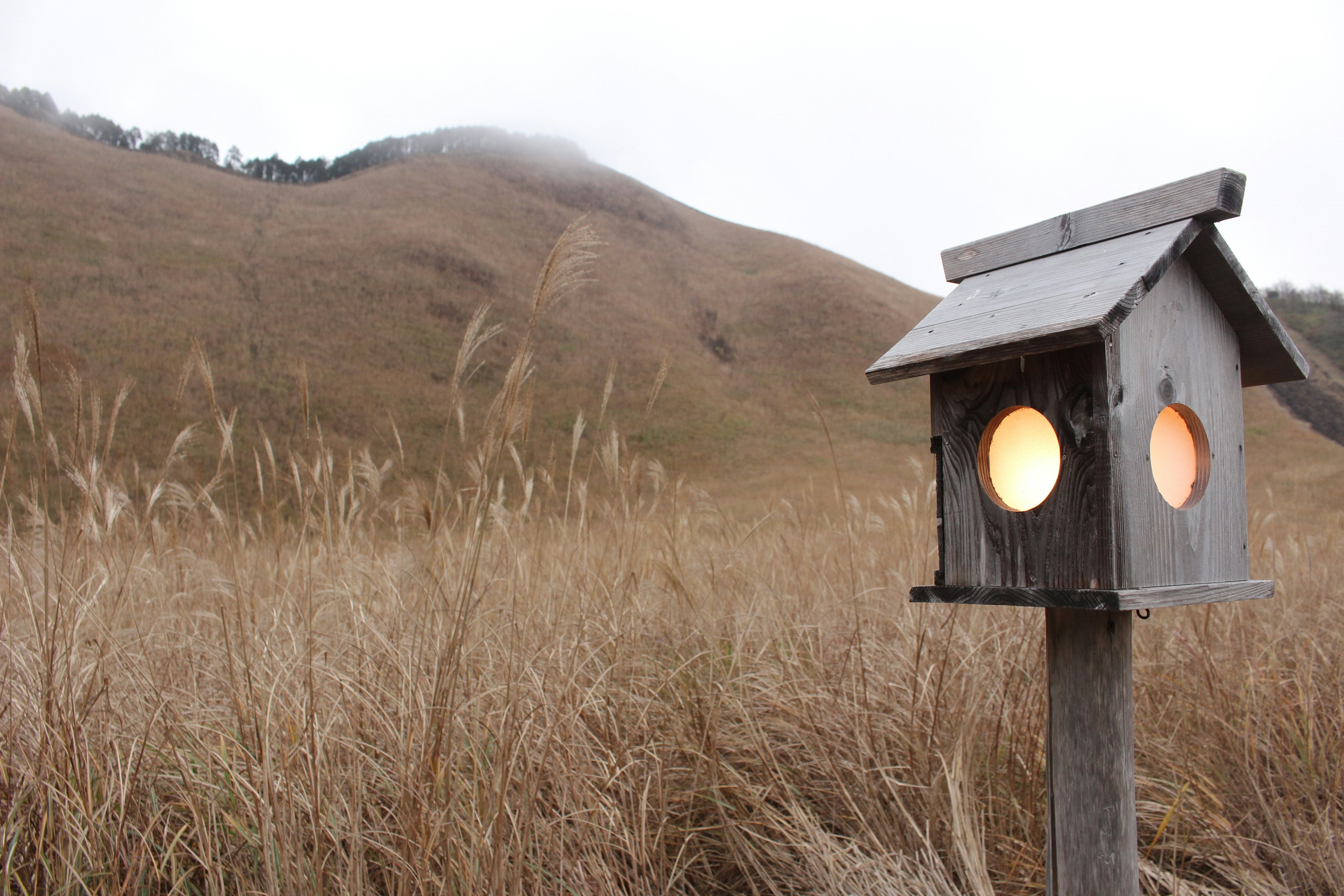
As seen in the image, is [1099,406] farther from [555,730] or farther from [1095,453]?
[555,730]

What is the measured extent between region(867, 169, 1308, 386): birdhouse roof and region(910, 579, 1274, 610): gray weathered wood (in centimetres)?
38

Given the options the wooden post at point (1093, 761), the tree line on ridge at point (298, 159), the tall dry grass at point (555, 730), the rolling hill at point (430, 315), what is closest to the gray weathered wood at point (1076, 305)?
the wooden post at point (1093, 761)

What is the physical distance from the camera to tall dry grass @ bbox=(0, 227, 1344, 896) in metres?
1.40

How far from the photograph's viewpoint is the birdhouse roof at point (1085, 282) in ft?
3.76

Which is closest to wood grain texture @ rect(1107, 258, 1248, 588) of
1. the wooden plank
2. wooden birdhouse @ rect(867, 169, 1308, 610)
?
wooden birdhouse @ rect(867, 169, 1308, 610)

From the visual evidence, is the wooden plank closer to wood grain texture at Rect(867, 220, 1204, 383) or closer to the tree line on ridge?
wood grain texture at Rect(867, 220, 1204, 383)

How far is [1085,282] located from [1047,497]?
37 cm

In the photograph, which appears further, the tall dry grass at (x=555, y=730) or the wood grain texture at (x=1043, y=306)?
the tall dry grass at (x=555, y=730)

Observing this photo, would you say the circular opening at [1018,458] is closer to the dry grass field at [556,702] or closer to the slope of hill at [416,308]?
the dry grass field at [556,702]

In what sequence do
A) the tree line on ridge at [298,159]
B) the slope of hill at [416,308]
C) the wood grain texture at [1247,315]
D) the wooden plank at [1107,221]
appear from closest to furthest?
the wooden plank at [1107,221]
the wood grain texture at [1247,315]
the slope of hill at [416,308]
the tree line on ridge at [298,159]

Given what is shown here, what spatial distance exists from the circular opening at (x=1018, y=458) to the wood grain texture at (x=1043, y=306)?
0.51ft

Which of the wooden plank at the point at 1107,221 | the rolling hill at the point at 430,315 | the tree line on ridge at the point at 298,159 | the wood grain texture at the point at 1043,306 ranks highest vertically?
the tree line on ridge at the point at 298,159

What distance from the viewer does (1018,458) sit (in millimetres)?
1327

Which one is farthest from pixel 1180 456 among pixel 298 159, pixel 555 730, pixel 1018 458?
pixel 298 159
